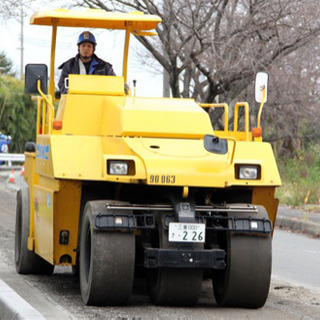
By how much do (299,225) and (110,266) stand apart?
35.4ft

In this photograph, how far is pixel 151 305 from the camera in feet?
27.2

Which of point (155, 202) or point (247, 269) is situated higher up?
point (155, 202)

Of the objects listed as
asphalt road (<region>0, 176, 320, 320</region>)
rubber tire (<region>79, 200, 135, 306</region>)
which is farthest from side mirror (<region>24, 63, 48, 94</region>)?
rubber tire (<region>79, 200, 135, 306</region>)

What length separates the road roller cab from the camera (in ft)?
25.9

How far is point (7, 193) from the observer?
85.2 feet

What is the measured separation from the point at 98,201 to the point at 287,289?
8.83 ft

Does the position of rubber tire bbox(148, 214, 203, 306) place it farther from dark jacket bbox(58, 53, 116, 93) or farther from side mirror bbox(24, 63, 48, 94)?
dark jacket bbox(58, 53, 116, 93)

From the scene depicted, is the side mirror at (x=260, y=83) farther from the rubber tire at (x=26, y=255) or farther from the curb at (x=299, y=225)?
the curb at (x=299, y=225)

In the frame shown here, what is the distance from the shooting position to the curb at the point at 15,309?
6.74m

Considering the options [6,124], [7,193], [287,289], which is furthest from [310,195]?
[6,124]

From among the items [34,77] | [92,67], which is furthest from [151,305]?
[92,67]

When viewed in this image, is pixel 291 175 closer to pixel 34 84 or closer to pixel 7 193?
pixel 7 193

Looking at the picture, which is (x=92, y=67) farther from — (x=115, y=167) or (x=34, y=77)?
(x=115, y=167)

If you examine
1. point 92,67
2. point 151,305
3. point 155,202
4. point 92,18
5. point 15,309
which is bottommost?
point 151,305
